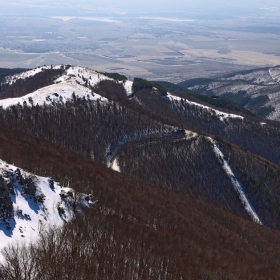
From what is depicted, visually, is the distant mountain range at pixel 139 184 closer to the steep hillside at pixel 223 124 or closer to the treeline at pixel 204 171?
the treeline at pixel 204 171

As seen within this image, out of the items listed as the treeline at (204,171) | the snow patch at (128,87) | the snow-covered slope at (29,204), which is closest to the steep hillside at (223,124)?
the snow patch at (128,87)

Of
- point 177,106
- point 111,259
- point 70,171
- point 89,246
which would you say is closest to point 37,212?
point 89,246

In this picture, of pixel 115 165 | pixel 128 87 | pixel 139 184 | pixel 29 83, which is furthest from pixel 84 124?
pixel 29 83

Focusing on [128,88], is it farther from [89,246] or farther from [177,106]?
[89,246]

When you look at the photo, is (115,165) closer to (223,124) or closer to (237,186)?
(237,186)

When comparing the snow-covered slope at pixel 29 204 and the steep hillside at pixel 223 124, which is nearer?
the snow-covered slope at pixel 29 204

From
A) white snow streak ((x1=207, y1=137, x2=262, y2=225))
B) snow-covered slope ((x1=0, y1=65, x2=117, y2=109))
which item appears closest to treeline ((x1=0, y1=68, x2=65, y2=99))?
snow-covered slope ((x1=0, y1=65, x2=117, y2=109))
